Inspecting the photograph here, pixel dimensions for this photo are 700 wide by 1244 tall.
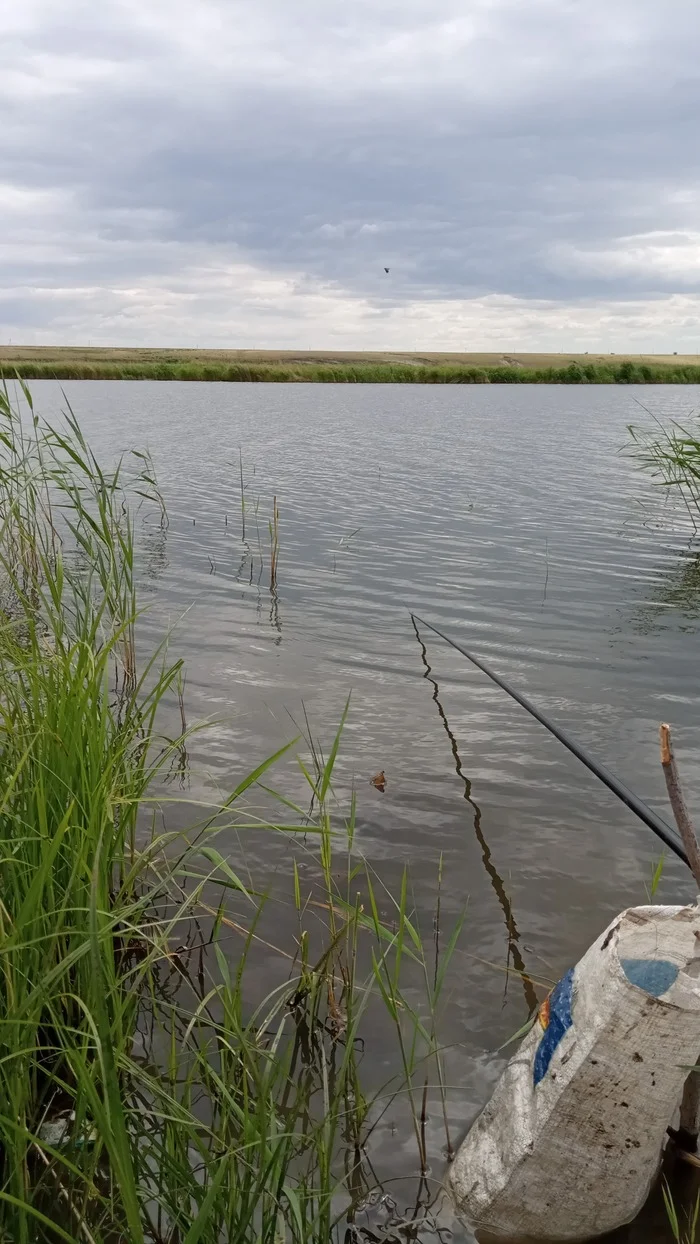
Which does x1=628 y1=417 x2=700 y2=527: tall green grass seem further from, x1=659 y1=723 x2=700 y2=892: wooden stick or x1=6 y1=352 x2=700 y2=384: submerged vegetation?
x1=6 y1=352 x2=700 y2=384: submerged vegetation

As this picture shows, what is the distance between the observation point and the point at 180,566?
1106 cm

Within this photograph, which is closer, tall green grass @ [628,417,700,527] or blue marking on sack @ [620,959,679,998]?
blue marking on sack @ [620,959,679,998]

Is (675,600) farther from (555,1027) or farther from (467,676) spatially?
(555,1027)

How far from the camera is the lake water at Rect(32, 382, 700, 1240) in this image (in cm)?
397

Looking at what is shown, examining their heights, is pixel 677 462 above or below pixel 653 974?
above

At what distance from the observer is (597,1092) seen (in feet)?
7.19

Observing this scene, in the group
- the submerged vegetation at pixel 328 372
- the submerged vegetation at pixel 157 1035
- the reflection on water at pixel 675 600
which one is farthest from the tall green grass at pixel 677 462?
the submerged vegetation at pixel 328 372

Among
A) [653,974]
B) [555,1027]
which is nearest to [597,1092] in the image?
[555,1027]

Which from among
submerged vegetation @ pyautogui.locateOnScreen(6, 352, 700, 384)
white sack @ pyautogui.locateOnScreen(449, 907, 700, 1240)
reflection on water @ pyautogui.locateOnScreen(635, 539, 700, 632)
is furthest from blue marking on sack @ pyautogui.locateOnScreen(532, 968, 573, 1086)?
submerged vegetation @ pyautogui.locateOnScreen(6, 352, 700, 384)

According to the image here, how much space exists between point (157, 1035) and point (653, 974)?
5.87 ft

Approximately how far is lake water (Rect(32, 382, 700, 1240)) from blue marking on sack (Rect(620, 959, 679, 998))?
35.2 inches

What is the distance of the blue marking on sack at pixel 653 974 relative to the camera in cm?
211

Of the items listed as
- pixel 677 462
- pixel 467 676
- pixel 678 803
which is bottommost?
pixel 467 676

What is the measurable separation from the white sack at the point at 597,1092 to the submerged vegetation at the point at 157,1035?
263mm
